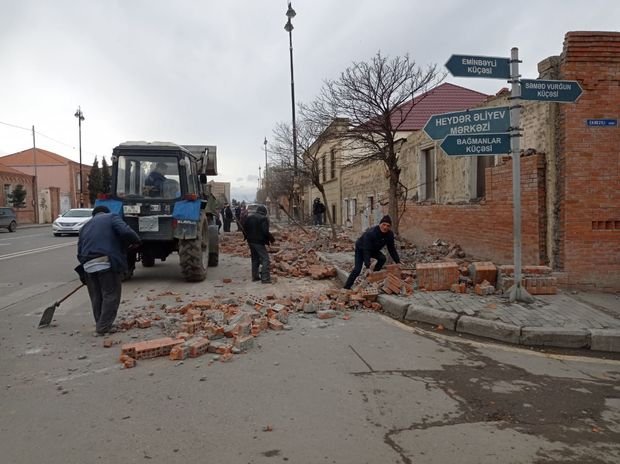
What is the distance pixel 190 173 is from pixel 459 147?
593 cm

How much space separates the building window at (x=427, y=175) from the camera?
14227mm

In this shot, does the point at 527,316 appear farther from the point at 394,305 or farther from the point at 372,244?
the point at 372,244

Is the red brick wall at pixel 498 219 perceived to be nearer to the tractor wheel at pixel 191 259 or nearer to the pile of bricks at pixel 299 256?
the pile of bricks at pixel 299 256

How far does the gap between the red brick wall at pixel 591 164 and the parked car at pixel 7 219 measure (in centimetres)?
3291

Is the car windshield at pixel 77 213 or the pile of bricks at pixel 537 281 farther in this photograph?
the car windshield at pixel 77 213

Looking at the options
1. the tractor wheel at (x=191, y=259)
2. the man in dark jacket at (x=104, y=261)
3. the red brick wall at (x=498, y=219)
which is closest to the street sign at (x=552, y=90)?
the red brick wall at (x=498, y=219)

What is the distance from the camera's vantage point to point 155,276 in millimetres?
10961

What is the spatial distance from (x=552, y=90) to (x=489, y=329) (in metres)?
3.54

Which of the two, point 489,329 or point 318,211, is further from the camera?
point 318,211

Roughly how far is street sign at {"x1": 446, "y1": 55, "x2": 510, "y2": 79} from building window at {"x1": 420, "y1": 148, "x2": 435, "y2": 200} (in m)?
7.30

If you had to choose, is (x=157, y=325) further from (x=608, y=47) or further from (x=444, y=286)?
(x=608, y=47)

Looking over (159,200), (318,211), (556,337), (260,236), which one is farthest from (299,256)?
(318,211)

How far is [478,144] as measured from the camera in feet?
23.0

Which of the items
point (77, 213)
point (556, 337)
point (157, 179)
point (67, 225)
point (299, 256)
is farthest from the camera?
point (77, 213)
